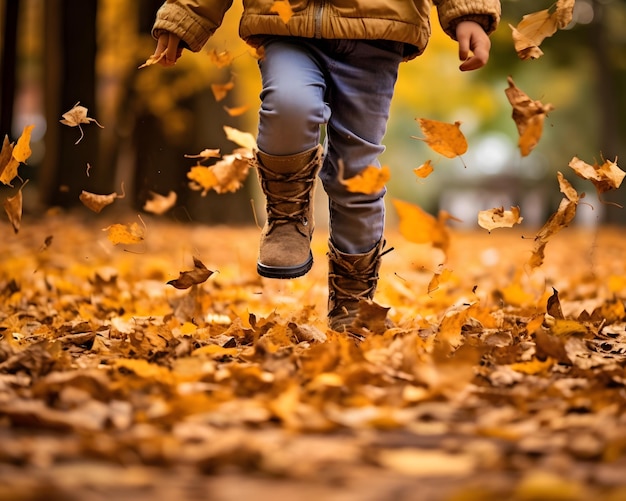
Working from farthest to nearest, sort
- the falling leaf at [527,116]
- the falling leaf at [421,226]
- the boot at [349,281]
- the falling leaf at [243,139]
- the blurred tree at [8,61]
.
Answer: the blurred tree at [8,61] → the falling leaf at [243,139] → the boot at [349,281] → the falling leaf at [527,116] → the falling leaf at [421,226]

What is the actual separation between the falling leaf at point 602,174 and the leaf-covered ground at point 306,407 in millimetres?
461

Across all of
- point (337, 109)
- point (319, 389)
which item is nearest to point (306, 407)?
point (319, 389)

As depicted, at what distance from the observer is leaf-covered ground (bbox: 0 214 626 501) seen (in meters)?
1.35

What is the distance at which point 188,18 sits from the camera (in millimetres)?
2848

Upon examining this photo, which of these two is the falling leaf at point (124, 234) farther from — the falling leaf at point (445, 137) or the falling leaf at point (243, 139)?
the falling leaf at point (445, 137)

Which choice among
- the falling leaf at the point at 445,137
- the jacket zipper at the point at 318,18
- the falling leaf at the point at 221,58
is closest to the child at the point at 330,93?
the jacket zipper at the point at 318,18

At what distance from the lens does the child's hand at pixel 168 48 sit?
2889 mm

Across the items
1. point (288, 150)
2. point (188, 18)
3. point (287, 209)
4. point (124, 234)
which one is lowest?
point (124, 234)

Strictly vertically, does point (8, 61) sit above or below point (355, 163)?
above

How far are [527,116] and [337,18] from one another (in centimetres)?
68

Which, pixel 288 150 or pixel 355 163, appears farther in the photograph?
pixel 355 163

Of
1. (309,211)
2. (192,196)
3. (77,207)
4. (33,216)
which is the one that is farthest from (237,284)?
(192,196)

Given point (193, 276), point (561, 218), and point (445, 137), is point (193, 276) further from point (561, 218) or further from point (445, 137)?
point (561, 218)

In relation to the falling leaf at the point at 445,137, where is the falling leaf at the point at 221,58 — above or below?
above
